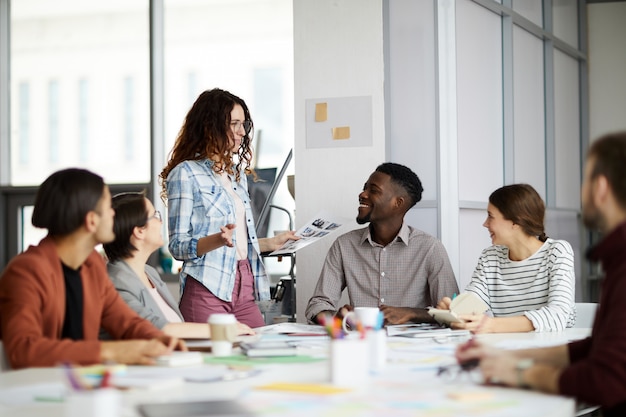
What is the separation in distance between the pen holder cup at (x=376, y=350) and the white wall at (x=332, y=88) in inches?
89.9

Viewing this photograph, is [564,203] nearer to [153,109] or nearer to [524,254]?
[524,254]

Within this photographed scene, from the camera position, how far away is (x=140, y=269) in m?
2.80

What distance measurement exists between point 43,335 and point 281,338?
76 cm

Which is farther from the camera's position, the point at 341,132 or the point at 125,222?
the point at 341,132

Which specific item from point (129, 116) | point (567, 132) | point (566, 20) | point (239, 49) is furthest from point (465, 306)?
point (239, 49)

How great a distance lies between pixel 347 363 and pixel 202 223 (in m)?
1.77

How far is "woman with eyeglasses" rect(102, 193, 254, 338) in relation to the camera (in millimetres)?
2625

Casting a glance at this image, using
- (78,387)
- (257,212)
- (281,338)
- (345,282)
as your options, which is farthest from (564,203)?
(78,387)

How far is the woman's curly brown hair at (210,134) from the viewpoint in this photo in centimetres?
345

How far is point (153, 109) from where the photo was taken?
259 inches

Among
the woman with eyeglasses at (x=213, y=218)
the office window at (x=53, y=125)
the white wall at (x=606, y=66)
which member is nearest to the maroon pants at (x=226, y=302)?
the woman with eyeglasses at (x=213, y=218)

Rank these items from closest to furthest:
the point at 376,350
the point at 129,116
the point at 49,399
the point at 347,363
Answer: the point at 49,399, the point at 347,363, the point at 376,350, the point at 129,116

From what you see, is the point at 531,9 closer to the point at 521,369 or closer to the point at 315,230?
the point at 315,230

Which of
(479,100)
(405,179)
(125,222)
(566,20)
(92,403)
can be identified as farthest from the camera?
(566,20)
